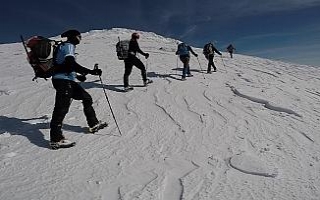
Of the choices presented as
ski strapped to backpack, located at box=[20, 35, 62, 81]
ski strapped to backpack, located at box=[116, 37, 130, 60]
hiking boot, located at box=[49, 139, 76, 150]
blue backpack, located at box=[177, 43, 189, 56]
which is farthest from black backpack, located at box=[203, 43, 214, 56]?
hiking boot, located at box=[49, 139, 76, 150]

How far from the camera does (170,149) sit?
605 centimetres

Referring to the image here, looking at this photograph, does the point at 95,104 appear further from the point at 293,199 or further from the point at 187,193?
the point at 293,199

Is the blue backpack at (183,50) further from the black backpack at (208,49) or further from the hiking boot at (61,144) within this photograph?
the hiking boot at (61,144)

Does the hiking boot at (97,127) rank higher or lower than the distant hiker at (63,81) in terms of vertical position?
lower

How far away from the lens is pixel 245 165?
5230 millimetres

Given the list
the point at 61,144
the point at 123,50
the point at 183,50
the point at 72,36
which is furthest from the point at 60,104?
the point at 183,50

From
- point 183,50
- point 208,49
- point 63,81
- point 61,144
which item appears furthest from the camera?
point 208,49

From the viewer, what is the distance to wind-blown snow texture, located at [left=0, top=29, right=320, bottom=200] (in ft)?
15.0

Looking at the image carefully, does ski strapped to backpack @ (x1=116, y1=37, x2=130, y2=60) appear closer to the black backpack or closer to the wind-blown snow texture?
the wind-blown snow texture

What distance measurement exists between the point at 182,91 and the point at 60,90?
557 centimetres

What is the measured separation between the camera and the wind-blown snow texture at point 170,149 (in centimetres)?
458

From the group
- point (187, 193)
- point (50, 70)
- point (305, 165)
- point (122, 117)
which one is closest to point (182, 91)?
point (122, 117)

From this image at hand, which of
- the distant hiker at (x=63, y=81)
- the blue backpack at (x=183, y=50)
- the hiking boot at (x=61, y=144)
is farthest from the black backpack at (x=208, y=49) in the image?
the hiking boot at (x=61, y=144)

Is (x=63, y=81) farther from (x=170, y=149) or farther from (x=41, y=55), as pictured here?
(x=170, y=149)
